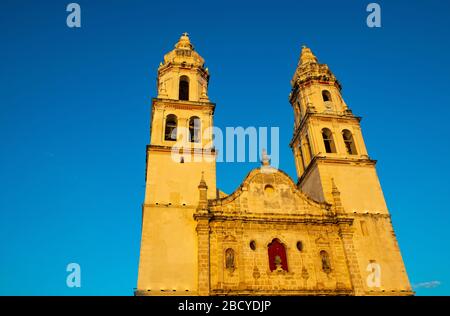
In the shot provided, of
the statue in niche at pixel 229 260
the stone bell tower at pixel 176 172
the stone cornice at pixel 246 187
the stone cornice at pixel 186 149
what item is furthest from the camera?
the stone cornice at pixel 186 149

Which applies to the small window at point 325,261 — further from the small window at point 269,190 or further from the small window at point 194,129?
the small window at point 194,129

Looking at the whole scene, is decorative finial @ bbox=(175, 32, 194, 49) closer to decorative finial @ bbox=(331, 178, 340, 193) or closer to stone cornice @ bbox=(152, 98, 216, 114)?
stone cornice @ bbox=(152, 98, 216, 114)

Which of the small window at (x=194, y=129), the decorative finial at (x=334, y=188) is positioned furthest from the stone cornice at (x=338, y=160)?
the small window at (x=194, y=129)

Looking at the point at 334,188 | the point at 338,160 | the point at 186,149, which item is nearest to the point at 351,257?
the point at 334,188

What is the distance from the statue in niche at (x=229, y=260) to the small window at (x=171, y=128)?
8920 millimetres

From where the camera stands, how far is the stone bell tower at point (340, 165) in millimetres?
20969

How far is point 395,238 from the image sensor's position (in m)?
21.8

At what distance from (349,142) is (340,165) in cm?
314

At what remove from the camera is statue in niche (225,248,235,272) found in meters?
18.9

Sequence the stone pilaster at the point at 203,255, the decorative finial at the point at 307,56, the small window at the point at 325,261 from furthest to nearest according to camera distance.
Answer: the decorative finial at the point at 307,56
the small window at the point at 325,261
the stone pilaster at the point at 203,255

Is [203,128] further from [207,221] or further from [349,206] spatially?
[349,206]

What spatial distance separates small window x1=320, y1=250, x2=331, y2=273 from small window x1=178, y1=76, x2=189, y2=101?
15278mm

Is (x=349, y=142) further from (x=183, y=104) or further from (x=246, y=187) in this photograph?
(x=183, y=104)

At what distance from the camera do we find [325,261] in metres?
20.1
